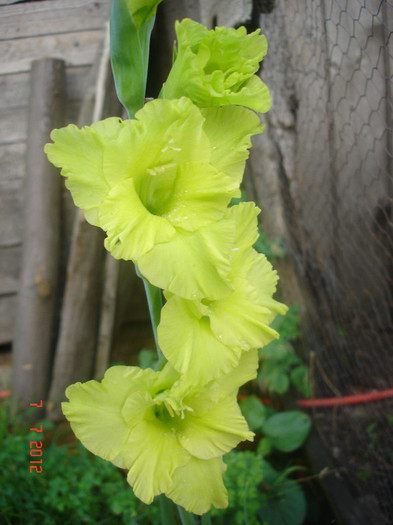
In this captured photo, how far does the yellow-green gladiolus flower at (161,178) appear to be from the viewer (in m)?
0.49

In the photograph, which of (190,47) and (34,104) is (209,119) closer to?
(190,47)

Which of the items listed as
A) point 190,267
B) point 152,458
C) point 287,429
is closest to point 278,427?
point 287,429

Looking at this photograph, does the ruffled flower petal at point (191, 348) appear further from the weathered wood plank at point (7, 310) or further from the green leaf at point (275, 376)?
the weathered wood plank at point (7, 310)

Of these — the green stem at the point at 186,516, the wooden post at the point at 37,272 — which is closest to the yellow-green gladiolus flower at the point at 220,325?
the green stem at the point at 186,516

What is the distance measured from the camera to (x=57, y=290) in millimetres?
1736

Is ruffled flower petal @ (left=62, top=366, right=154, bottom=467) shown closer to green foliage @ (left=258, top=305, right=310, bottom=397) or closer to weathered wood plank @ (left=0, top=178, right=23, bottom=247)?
green foliage @ (left=258, top=305, right=310, bottom=397)

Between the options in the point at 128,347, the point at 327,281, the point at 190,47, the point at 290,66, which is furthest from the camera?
the point at 128,347

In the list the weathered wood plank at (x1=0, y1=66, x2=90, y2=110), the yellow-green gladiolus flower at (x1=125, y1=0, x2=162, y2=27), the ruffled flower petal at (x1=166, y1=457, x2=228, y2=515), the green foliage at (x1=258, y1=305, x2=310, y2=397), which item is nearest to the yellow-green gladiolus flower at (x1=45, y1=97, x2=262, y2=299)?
the yellow-green gladiolus flower at (x1=125, y1=0, x2=162, y2=27)

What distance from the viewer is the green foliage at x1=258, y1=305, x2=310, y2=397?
1360mm

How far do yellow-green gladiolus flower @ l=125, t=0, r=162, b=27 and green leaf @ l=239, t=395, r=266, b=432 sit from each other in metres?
1.09

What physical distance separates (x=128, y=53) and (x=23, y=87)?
1.18 m

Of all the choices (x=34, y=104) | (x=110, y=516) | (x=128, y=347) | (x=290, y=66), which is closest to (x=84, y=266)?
(x=128, y=347)

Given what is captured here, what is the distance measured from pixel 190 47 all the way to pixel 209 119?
89 mm

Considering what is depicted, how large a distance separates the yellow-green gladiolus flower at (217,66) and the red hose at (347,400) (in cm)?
104
